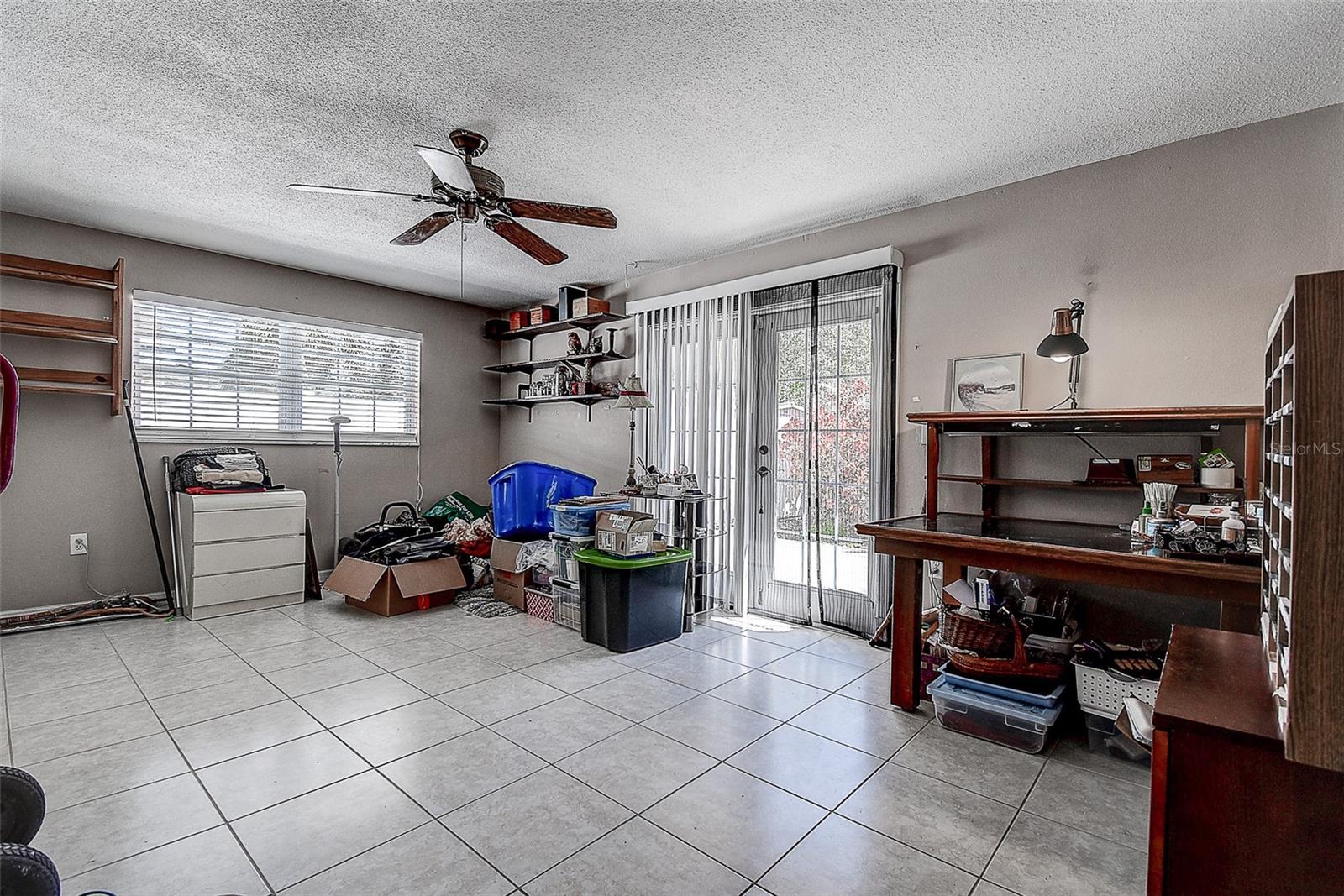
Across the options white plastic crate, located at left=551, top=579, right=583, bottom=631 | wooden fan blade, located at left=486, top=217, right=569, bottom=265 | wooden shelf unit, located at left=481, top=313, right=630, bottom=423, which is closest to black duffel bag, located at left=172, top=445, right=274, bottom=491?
wooden shelf unit, located at left=481, top=313, right=630, bottom=423

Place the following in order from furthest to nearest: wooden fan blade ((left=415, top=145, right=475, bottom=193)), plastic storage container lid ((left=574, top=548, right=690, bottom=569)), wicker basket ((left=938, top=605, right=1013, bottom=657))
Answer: plastic storage container lid ((left=574, top=548, right=690, bottom=569))
wicker basket ((left=938, top=605, right=1013, bottom=657))
wooden fan blade ((left=415, top=145, right=475, bottom=193))

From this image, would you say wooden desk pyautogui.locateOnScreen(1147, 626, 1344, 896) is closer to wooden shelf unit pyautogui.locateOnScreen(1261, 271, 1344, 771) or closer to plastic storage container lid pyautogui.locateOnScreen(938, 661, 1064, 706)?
wooden shelf unit pyautogui.locateOnScreen(1261, 271, 1344, 771)

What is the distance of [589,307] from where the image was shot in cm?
510

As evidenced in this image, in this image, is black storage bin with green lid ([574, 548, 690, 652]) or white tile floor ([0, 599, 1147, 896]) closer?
white tile floor ([0, 599, 1147, 896])

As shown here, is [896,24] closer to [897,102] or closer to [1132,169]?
[897,102]

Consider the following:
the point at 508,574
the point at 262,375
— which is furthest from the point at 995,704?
the point at 262,375

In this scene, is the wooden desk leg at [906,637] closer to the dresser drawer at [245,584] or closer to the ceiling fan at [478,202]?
the ceiling fan at [478,202]

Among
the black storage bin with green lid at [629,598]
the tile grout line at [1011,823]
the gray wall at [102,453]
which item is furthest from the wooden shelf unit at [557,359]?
the tile grout line at [1011,823]

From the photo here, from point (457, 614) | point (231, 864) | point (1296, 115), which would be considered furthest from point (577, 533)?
point (1296, 115)

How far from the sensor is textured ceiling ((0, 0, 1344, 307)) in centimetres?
204

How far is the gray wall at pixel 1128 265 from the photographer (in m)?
2.56

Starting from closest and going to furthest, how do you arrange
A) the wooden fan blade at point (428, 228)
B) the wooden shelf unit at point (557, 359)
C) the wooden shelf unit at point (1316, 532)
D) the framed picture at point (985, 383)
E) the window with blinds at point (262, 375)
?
the wooden shelf unit at point (1316, 532), the wooden fan blade at point (428, 228), the framed picture at point (985, 383), the window with blinds at point (262, 375), the wooden shelf unit at point (557, 359)

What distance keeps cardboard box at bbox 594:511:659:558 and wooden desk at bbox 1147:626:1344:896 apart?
2712 mm

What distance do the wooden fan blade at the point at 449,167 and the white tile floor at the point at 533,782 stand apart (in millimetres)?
2235
